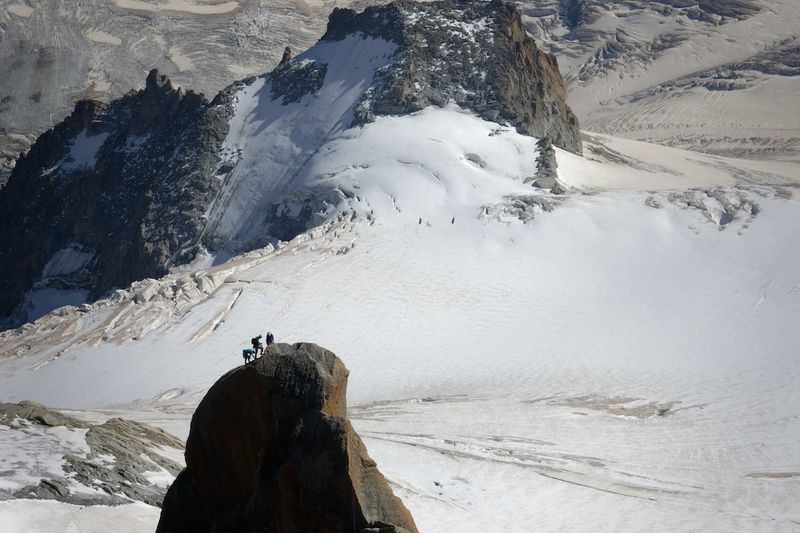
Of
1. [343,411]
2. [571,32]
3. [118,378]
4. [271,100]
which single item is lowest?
[118,378]

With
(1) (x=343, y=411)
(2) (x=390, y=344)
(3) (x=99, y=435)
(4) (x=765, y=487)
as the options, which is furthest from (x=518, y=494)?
(2) (x=390, y=344)

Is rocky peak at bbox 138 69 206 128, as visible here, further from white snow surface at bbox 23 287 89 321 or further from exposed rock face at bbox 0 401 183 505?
exposed rock face at bbox 0 401 183 505

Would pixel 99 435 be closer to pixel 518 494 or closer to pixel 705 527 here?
pixel 518 494

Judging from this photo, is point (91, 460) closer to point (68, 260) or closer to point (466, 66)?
point (68, 260)

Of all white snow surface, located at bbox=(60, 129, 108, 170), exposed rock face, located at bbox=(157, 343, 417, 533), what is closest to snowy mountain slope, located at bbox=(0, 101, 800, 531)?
exposed rock face, located at bbox=(157, 343, 417, 533)

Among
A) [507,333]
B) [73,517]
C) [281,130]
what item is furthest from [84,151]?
[73,517]

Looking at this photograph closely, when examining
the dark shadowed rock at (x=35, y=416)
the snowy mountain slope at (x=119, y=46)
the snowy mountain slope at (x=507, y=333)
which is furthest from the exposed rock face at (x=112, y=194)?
the snowy mountain slope at (x=119, y=46)
